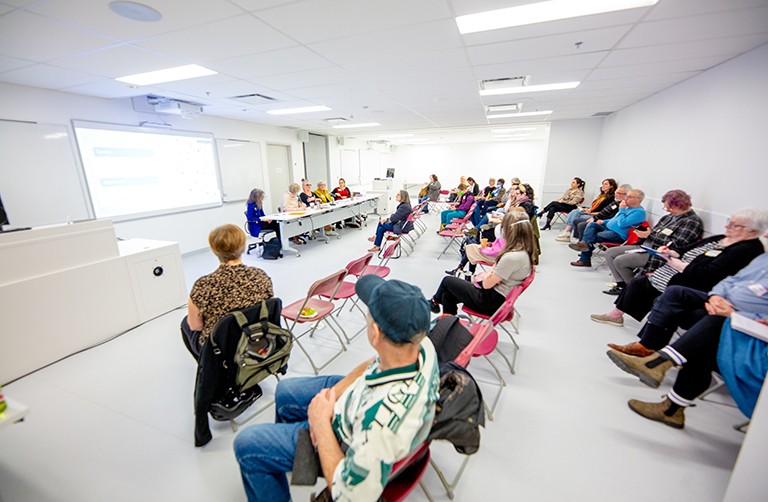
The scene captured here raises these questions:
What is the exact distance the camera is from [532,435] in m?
1.87

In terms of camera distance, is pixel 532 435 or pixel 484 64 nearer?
pixel 532 435

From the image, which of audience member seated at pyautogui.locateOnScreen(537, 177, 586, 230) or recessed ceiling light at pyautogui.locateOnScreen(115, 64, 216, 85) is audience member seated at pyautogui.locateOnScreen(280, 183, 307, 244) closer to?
recessed ceiling light at pyautogui.locateOnScreen(115, 64, 216, 85)

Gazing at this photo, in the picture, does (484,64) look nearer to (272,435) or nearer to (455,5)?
(455,5)

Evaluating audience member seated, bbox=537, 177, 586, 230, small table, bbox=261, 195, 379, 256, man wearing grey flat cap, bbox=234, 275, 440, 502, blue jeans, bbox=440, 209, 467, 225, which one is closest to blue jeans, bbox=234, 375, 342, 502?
man wearing grey flat cap, bbox=234, 275, 440, 502

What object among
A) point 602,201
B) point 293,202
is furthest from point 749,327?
point 293,202

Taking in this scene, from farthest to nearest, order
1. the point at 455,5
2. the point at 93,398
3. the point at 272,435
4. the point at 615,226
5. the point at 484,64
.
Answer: the point at 615,226 → the point at 484,64 → the point at 93,398 → the point at 455,5 → the point at 272,435

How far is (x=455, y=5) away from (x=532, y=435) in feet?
9.49

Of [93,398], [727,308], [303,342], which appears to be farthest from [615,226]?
[93,398]

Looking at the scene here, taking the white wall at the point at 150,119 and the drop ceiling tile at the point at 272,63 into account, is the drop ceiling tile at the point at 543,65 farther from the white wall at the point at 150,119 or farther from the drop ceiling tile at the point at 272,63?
the white wall at the point at 150,119

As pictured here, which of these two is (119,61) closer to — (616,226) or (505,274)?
(505,274)

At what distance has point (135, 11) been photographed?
2006 mm

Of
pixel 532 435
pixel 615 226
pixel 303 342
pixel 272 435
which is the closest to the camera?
pixel 272 435

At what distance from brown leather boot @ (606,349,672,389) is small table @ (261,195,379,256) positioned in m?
4.97

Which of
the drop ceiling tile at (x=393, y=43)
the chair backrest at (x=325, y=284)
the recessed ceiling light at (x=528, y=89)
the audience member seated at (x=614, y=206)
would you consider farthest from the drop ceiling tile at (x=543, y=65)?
the chair backrest at (x=325, y=284)
